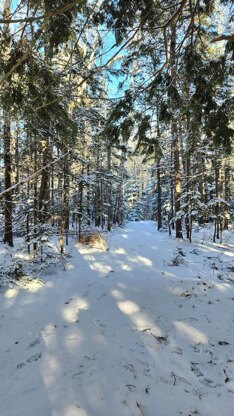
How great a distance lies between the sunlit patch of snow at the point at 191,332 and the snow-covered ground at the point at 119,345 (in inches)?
0.5

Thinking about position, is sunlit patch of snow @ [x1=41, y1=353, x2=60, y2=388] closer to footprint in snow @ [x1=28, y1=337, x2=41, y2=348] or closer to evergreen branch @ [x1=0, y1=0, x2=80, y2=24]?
footprint in snow @ [x1=28, y1=337, x2=41, y2=348]

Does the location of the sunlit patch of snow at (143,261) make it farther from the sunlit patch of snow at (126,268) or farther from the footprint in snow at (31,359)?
the footprint in snow at (31,359)

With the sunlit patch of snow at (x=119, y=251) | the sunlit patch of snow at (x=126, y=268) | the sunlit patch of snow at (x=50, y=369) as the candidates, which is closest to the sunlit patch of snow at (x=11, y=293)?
the sunlit patch of snow at (x=50, y=369)

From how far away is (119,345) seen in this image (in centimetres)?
390

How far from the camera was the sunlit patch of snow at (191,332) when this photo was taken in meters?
4.04

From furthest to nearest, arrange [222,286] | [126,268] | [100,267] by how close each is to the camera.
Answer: [100,267] < [126,268] < [222,286]

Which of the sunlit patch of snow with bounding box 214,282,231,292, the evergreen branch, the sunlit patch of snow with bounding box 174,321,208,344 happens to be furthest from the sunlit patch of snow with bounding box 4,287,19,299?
the evergreen branch

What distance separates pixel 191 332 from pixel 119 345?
1.08 metres

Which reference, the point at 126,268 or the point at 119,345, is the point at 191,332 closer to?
the point at 119,345

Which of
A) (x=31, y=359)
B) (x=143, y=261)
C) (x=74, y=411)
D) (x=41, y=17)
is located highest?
(x=41, y=17)

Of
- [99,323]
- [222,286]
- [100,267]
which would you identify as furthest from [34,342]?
[100,267]

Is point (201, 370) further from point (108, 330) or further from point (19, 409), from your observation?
point (19, 409)

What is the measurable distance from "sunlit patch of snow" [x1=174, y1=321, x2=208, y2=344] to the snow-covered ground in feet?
0.05

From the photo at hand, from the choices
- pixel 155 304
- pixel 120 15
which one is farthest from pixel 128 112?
pixel 155 304
